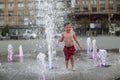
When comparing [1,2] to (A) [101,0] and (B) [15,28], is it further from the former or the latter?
(A) [101,0]

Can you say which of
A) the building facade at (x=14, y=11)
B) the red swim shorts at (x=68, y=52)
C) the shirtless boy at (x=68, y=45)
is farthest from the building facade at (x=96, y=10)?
the red swim shorts at (x=68, y=52)

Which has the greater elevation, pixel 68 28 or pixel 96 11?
pixel 68 28

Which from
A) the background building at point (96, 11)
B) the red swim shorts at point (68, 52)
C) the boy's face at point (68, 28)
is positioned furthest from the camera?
the background building at point (96, 11)

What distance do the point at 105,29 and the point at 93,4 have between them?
35.4 ft

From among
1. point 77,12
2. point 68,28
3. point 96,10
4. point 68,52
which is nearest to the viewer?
point 68,28

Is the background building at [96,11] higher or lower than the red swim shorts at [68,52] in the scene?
lower

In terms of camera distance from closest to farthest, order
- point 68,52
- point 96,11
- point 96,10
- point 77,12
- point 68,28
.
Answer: point 68,28 → point 68,52 → point 77,12 → point 96,11 → point 96,10

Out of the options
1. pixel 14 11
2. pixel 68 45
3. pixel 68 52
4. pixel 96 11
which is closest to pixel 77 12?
pixel 96 11

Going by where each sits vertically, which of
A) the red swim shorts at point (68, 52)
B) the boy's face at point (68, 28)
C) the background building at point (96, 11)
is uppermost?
the boy's face at point (68, 28)

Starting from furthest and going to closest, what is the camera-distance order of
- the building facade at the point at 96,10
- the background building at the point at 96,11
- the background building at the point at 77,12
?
the building facade at the point at 96,10 < the background building at the point at 77,12 < the background building at the point at 96,11

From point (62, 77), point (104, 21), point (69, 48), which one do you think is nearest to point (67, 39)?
point (69, 48)

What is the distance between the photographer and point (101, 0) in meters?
121

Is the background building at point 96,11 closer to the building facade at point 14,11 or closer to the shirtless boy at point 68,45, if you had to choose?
the building facade at point 14,11

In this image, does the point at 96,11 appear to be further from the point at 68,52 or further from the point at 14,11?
the point at 68,52
